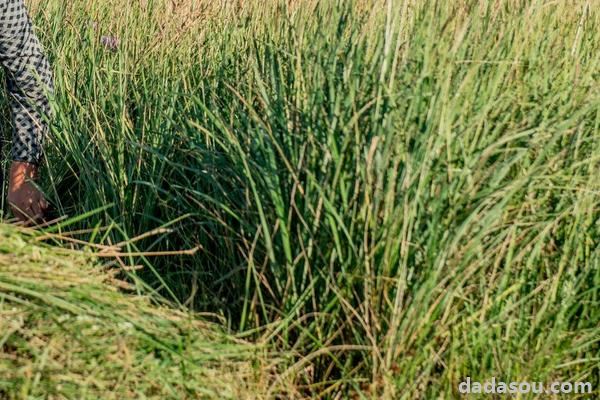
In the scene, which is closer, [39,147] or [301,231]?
[301,231]

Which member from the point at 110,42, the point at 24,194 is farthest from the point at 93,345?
the point at 110,42

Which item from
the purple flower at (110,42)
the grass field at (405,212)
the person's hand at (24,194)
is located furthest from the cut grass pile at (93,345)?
the purple flower at (110,42)

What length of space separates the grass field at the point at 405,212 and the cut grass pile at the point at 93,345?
4 cm

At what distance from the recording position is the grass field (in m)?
A: 2.04

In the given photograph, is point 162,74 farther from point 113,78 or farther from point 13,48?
point 13,48

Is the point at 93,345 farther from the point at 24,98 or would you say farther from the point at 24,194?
the point at 24,98

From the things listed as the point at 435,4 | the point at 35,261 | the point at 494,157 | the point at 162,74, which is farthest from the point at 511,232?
the point at 162,74

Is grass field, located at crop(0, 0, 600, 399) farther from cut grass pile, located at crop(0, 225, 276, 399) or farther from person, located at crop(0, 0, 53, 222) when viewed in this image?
person, located at crop(0, 0, 53, 222)

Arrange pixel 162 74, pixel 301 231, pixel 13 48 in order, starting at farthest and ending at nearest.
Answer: pixel 162 74, pixel 13 48, pixel 301 231

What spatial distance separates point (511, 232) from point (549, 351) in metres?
0.29

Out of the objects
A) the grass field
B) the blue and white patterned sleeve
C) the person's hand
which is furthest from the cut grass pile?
the blue and white patterned sleeve

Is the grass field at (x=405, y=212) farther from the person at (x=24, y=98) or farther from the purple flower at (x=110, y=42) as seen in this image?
the purple flower at (x=110, y=42)

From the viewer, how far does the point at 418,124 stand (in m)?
2.08

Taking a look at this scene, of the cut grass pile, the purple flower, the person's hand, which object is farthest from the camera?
the purple flower
